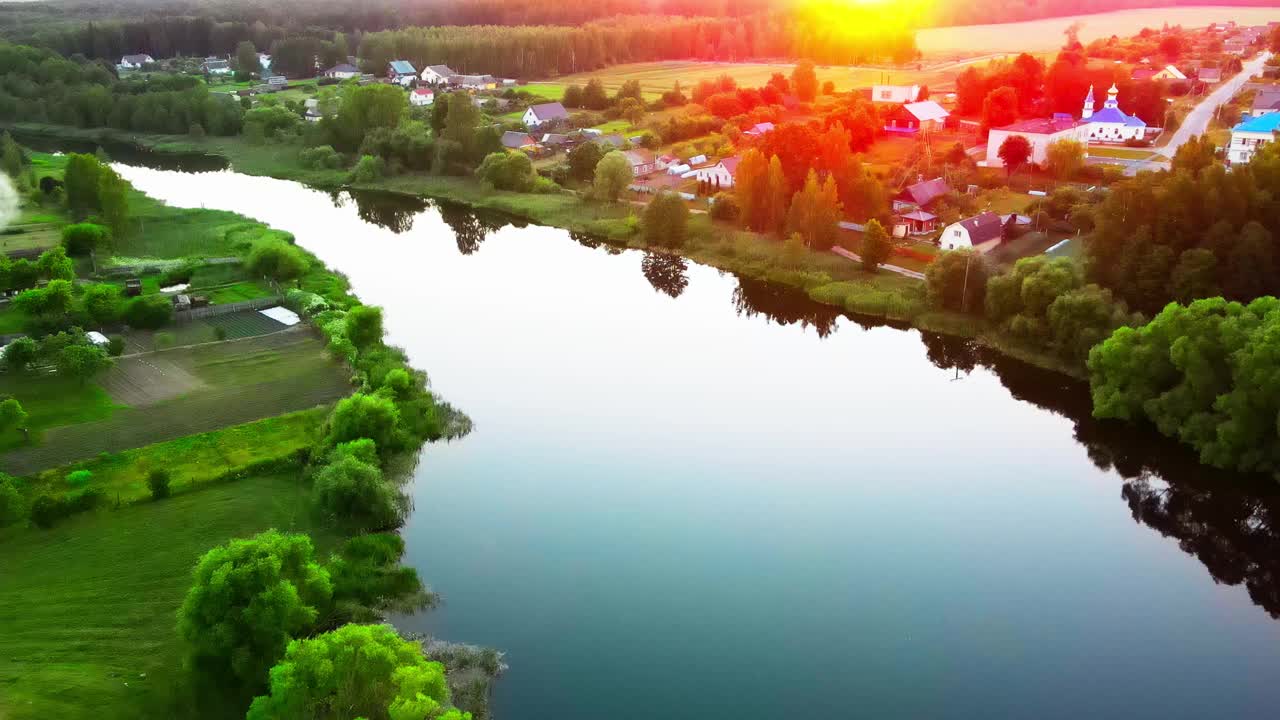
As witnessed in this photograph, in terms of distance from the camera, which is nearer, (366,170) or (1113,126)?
(366,170)

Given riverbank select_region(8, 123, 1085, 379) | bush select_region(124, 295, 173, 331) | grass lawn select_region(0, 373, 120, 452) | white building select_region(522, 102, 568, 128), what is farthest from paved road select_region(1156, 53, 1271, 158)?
grass lawn select_region(0, 373, 120, 452)

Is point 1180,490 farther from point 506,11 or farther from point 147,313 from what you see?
point 506,11

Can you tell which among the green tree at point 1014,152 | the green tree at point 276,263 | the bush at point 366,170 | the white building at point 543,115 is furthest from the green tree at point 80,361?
the green tree at point 1014,152

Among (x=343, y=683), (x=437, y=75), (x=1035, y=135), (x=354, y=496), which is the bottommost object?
(x=354, y=496)

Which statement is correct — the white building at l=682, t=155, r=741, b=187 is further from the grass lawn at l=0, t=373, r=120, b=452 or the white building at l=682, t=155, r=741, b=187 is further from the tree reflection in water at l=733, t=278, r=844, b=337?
the grass lawn at l=0, t=373, r=120, b=452

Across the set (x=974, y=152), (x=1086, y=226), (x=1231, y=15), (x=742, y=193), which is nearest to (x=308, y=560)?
(x=742, y=193)

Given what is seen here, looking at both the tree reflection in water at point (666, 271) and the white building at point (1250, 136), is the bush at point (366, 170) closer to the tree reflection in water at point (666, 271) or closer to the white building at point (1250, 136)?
the tree reflection in water at point (666, 271)

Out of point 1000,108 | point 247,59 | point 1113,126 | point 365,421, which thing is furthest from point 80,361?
point 247,59
